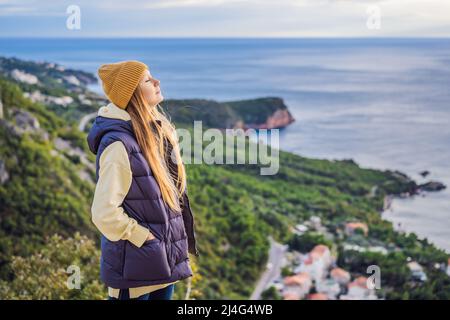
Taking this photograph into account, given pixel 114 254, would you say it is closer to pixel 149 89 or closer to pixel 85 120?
pixel 149 89

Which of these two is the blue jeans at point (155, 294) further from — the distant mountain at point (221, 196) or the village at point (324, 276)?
the village at point (324, 276)

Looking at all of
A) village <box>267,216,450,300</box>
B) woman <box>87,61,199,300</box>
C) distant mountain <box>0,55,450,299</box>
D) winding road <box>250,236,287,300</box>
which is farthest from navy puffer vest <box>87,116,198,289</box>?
winding road <box>250,236,287,300</box>

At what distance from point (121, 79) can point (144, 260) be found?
0.49 metres

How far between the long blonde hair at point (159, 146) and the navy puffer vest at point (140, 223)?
17 mm

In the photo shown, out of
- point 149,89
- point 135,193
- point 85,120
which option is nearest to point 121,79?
point 149,89

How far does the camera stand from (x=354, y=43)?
27.6 ft

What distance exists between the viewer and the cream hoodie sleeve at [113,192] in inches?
68.0

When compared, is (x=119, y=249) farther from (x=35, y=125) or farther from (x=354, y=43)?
(x=35, y=125)

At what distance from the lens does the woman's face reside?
183 cm

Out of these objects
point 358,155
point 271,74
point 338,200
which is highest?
point 271,74

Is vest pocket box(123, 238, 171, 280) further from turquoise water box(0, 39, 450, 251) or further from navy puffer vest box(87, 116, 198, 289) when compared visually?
turquoise water box(0, 39, 450, 251)

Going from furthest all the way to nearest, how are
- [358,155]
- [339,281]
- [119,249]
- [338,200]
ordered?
[338,200], [358,155], [339,281], [119,249]
